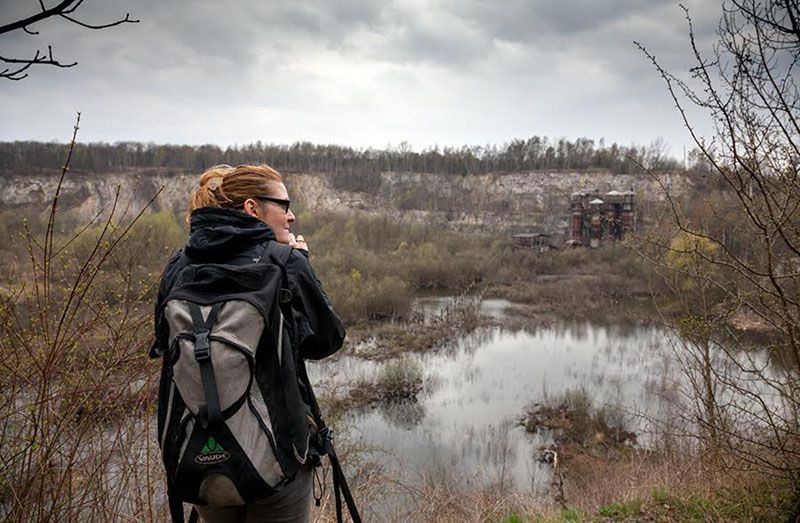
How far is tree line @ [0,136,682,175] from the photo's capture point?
47469 mm

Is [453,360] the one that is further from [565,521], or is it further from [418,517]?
[565,521]

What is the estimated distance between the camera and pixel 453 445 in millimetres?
9742

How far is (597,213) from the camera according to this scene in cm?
3462

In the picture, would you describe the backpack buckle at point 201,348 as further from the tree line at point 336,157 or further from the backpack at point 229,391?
the tree line at point 336,157

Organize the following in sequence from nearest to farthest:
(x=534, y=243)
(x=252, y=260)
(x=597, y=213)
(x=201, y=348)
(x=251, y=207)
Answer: (x=201, y=348), (x=252, y=260), (x=251, y=207), (x=597, y=213), (x=534, y=243)

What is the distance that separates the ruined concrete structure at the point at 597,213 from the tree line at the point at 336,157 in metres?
15.8

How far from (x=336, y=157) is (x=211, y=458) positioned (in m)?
61.0

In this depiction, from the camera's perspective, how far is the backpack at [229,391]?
4.16 feet

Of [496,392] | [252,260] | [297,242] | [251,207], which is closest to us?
[252,260]

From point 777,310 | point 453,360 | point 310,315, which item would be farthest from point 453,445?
point 310,315

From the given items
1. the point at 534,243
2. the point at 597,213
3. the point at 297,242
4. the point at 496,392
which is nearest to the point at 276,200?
the point at 297,242

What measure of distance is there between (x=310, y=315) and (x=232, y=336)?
27 centimetres

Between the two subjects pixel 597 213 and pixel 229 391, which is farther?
pixel 597 213

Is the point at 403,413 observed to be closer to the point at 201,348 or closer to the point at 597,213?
the point at 201,348
